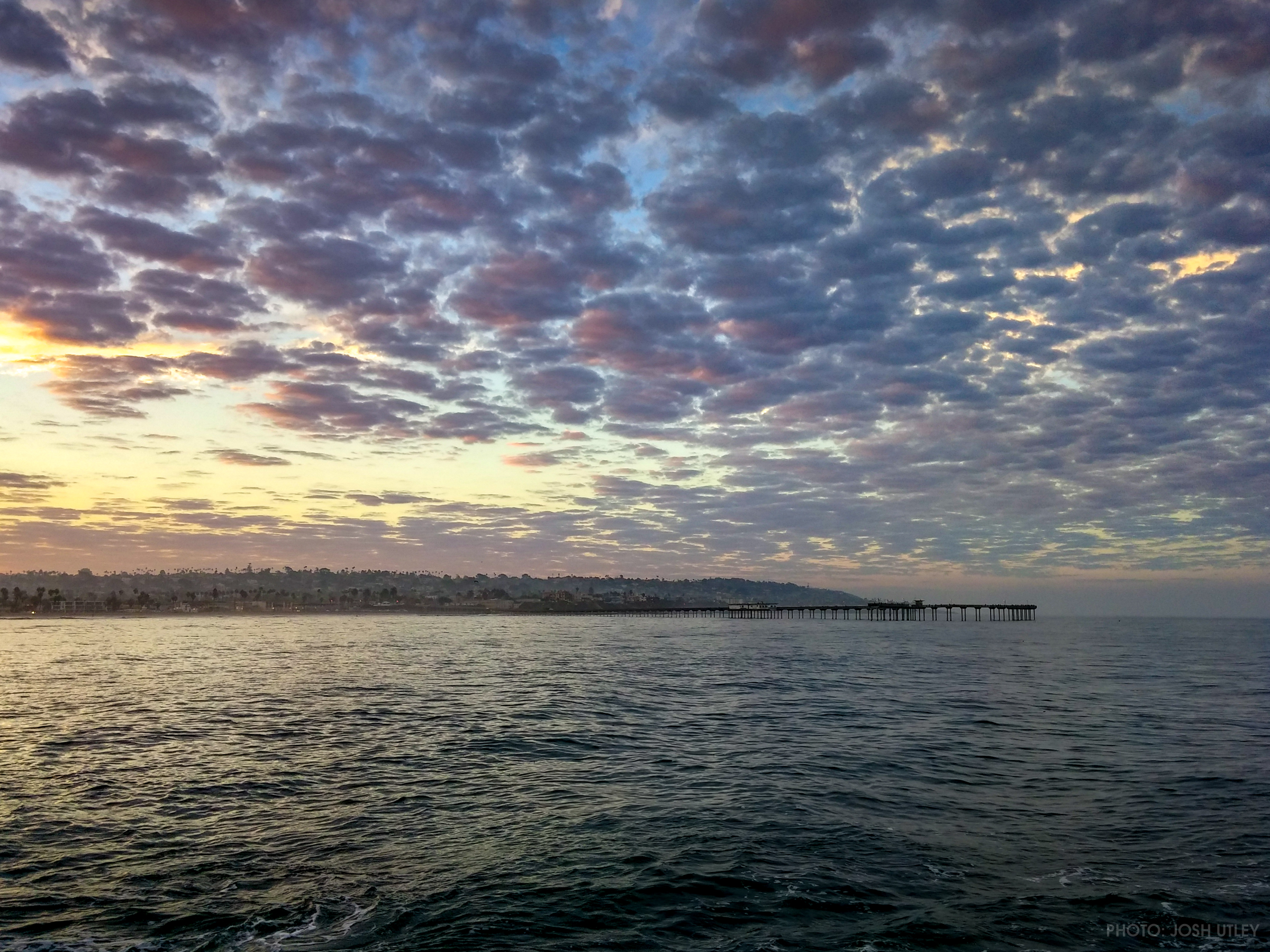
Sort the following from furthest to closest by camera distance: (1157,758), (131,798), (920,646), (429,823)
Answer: (920,646), (1157,758), (131,798), (429,823)

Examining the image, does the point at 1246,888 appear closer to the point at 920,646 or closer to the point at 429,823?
the point at 429,823

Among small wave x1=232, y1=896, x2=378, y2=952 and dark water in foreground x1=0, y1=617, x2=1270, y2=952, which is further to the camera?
dark water in foreground x1=0, y1=617, x2=1270, y2=952

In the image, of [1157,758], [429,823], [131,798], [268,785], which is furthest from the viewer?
[1157,758]

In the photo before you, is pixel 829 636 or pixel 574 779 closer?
pixel 574 779

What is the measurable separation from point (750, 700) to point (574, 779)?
27.4m

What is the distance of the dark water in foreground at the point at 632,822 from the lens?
15.5 meters

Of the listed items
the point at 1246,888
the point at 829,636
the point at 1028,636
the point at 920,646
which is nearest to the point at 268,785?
the point at 1246,888

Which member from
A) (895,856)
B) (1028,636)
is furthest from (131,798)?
(1028,636)

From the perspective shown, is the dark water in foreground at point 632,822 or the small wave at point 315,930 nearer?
the small wave at point 315,930

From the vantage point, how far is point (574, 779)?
28.8 m

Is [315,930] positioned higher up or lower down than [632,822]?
higher up

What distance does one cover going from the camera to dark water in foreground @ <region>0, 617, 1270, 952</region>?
1552cm

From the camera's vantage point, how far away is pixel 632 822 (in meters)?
22.8

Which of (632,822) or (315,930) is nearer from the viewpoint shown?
(315,930)
